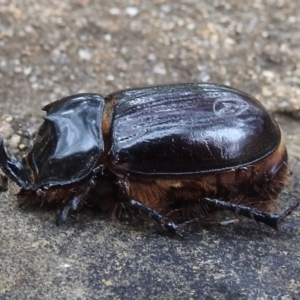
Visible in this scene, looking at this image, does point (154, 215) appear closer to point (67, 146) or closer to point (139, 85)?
point (67, 146)

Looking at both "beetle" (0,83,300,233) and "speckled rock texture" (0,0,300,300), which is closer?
"speckled rock texture" (0,0,300,300)

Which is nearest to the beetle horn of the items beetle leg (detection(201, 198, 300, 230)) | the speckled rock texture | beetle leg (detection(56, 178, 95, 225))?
the speckled rock texture

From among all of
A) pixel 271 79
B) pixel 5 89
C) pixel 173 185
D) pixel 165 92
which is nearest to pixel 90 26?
pixel 5 89

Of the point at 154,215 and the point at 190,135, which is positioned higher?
the point at 190,135

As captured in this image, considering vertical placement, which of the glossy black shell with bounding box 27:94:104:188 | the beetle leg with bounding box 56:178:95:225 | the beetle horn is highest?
the glossy black shell with bounding box 27:94:104:188

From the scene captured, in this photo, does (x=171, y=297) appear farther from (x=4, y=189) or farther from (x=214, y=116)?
(x=4, y=189)

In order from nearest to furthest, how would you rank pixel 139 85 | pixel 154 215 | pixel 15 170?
pixel 154 215 → pixel 15 170 → pixel 139 85

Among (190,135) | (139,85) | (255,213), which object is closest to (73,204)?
(190,135)

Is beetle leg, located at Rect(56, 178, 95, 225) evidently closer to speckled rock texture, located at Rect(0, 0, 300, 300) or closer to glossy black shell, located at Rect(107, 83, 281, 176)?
speckled rock texture, located at Rect(0, 0, 300, 300)
